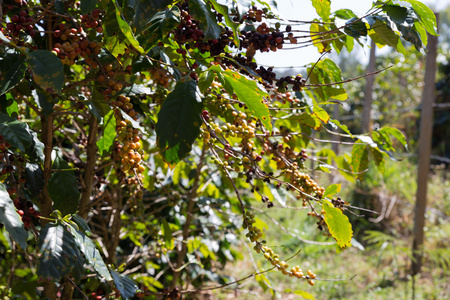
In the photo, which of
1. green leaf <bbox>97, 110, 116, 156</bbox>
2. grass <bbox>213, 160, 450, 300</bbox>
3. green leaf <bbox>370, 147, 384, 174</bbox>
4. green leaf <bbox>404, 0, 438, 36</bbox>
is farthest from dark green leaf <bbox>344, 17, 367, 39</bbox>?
grass <bbox>213, 160, 450, 300</bbox>

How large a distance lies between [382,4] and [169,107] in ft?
1.94

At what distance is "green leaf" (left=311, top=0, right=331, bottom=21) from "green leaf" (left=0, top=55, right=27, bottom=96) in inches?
27.7

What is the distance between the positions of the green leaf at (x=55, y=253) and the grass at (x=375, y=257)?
7.39 feet

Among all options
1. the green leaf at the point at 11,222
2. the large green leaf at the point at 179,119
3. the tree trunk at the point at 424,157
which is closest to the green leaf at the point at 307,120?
the large green leaf at the point at 179,119

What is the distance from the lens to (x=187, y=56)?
1.00 metres

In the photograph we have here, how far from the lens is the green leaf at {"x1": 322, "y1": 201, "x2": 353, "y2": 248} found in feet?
3.03

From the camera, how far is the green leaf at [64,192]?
1.02m

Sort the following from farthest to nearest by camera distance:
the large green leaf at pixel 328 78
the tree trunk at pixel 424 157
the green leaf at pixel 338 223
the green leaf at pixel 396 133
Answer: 1. the tree trunk at pixel 424 157
2. the green leaf at pixel 396 133
3. the large green leaf at pixel 328 78
4. the green leaf at pixel 338 223

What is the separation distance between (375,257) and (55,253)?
4.78 metres

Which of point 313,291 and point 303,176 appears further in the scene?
point 313,291

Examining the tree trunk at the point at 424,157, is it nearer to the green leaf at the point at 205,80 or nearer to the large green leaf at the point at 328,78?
the large green leaf at the point at 328,78

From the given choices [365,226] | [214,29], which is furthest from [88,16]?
[365,226]

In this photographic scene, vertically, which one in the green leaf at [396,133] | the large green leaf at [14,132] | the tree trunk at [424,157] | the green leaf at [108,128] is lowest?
the tree trunk at [424,157]

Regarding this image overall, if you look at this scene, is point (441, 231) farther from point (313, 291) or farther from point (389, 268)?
point (313, 291)
